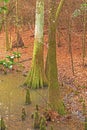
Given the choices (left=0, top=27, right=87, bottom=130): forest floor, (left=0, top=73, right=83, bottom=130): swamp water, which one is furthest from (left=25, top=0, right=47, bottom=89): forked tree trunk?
(left=0, top=27, right=87, bottom=130): forest floor

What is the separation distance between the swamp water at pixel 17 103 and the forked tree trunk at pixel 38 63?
0.38m

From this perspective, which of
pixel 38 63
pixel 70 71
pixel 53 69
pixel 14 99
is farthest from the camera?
pixel 70 71

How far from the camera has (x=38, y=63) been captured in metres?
13.4

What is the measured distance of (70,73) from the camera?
1452cm

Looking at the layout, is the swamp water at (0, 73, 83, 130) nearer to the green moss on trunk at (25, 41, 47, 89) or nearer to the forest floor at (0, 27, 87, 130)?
the green moss on trunk at (25, 41, 47, 89)

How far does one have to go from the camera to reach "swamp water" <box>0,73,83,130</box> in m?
9.10

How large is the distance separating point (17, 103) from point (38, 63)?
8.51 feet

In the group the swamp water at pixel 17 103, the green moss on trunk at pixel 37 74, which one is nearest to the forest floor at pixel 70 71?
the swamp water at pixel 17 103

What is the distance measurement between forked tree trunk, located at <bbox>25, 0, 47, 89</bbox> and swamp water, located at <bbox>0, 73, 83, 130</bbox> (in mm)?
383

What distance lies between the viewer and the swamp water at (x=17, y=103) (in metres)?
9.10

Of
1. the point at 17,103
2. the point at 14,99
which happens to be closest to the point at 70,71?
the point at 14,99

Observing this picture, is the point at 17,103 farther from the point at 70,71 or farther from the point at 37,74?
the point at 70,71

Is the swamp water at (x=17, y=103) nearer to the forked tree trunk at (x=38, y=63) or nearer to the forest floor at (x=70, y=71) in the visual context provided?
the forked tree trunk at (x=38, y=63)

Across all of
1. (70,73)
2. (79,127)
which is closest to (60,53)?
(70,73)
